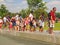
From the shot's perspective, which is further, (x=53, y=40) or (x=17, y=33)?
(x=17, y=33)

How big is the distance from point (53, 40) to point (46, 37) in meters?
1.09

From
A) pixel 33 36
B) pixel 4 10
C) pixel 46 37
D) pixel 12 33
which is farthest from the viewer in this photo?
pixel 4 10

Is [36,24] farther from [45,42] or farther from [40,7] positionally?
[40,7]

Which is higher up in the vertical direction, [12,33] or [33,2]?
[33,2]

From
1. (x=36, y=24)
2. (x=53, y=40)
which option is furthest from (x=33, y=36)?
(x=36, y=24)

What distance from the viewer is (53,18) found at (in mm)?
19766

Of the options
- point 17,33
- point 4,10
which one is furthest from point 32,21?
point 4,10

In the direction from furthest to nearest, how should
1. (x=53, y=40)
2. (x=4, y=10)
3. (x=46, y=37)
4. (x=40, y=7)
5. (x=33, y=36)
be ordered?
(x=4, y=10) → (x=40, y=7) → (x=33, y=36) → (x=46, y=37) → (x=53, y=40)

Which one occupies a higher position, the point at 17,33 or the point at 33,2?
the point at 33,2

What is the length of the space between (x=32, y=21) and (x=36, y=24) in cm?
148

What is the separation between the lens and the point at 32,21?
25.8 metres

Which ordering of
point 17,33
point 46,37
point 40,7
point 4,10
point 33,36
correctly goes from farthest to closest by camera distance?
point 4,10 → point 40,7 → point 17,33 → point 33,36 → point 46,37

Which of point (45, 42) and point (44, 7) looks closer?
point (45, 42)

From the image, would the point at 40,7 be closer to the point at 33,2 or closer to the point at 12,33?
the point at 33,2
